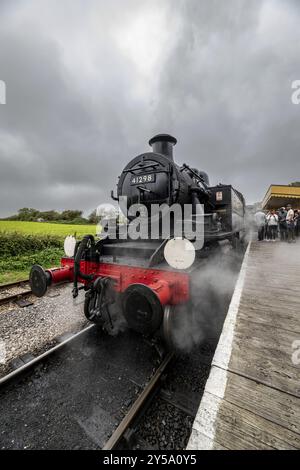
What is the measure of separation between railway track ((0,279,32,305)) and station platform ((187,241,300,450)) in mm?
4389

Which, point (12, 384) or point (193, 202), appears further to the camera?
point (193, 202)

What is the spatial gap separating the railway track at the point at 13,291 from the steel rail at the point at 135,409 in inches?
146

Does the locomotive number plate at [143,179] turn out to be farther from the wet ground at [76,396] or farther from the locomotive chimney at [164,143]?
the wet ground at [76,396]

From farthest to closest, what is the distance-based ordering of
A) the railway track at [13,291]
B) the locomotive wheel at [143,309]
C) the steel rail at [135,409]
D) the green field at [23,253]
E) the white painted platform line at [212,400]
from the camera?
the green field at [23,253] → the railway track at [13,291] → the locomotive wheel at [143,309] → the steel rail at [135,409] → the white painted platform line at [212,400]

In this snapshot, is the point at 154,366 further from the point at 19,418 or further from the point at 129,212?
the point at 129,212

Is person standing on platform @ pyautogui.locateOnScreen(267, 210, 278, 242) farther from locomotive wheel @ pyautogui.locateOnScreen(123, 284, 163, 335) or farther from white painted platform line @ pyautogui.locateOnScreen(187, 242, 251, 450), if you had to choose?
locomotive wheel @ pyautogui.locateOnScreen(123, 284, 163, 335)

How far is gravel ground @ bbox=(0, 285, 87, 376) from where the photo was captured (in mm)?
2861

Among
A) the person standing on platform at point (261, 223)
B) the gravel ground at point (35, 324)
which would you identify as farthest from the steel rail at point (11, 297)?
the person standing on platform at point (261, 223)

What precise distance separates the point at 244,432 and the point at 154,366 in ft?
4.66

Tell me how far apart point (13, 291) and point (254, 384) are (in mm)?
5418

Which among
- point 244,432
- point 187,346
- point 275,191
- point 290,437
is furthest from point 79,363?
point 275,191

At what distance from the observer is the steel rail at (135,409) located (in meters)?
1.58

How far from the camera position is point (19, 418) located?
1.88 metres
